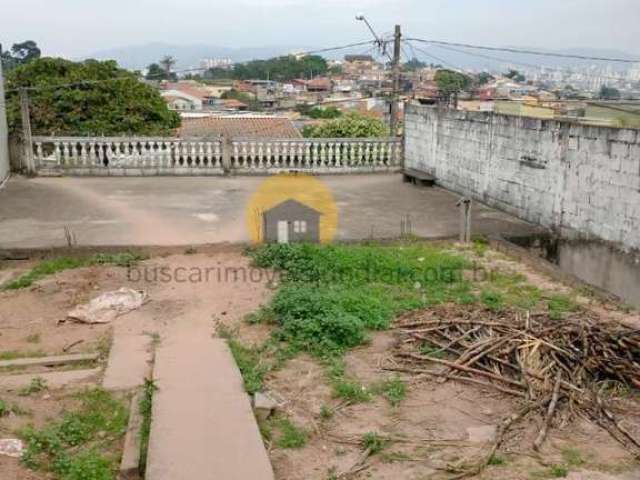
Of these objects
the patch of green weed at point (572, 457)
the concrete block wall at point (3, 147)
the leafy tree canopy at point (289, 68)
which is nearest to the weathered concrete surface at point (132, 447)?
the patch of green weed at point (572, 457)

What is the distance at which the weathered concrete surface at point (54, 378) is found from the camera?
14.0 feet

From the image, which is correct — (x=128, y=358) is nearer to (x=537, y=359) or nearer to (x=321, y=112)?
(x=537, y=359)

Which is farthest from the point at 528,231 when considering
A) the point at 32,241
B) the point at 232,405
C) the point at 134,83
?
the point at 134,83

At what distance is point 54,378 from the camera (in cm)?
438

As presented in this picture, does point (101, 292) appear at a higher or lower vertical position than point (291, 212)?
lower

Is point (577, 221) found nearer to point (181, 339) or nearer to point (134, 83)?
point (181, 339)

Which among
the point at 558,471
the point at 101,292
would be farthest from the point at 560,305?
the point at 101,292

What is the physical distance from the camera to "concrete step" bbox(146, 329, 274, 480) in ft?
10.5

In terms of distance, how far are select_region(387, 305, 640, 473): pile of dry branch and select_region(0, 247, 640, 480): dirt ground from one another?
0.12 m

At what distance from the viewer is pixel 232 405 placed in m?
3.86

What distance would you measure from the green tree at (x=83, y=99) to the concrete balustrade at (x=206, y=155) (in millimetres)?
3771

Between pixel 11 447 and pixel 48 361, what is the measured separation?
48.6 inches

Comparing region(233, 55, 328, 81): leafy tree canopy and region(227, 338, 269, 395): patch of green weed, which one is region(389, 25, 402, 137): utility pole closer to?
region(227, 338, 269, 395): patch of green weed

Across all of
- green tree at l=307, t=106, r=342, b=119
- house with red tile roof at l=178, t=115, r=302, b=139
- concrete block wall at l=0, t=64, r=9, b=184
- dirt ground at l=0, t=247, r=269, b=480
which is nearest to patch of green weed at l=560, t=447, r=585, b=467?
dirt ground at l=0, t=247, r=269, b=480
